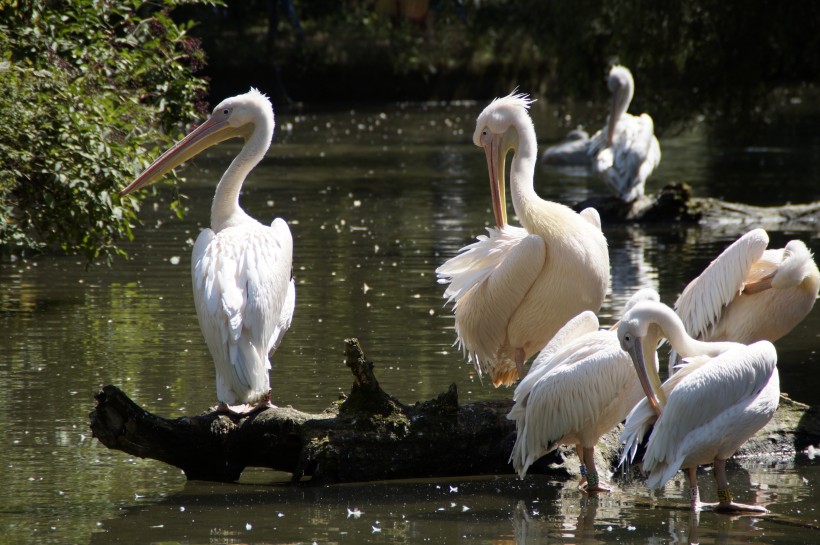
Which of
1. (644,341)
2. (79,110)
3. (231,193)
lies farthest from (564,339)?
(79,110)

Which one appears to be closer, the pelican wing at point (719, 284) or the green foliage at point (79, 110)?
the pelican wing at point (719, 284)

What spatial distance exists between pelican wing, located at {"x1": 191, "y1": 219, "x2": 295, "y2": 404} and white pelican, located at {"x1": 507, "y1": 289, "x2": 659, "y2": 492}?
1.28 metres

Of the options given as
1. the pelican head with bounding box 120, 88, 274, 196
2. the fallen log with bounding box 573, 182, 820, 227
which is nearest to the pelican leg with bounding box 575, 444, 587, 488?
the pelican head with bounding box 120, 88, 274, 196

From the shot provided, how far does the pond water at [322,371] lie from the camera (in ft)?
16.9

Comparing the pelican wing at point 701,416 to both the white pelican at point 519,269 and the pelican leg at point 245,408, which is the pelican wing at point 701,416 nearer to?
the white pelican at point 519,269

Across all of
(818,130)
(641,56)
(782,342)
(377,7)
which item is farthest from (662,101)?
(377,7)

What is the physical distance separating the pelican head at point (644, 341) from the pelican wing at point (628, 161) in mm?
8864

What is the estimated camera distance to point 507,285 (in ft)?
21.3

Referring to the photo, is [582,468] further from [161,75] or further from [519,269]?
[161,75]

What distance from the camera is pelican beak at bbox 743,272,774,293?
6.53 m

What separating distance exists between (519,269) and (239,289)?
1.49 meters

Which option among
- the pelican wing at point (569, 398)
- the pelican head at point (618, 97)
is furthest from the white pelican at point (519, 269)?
the pelican head at point (618, 97)

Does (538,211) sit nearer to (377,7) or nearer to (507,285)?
(507,285)

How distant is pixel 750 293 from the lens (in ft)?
21.7
